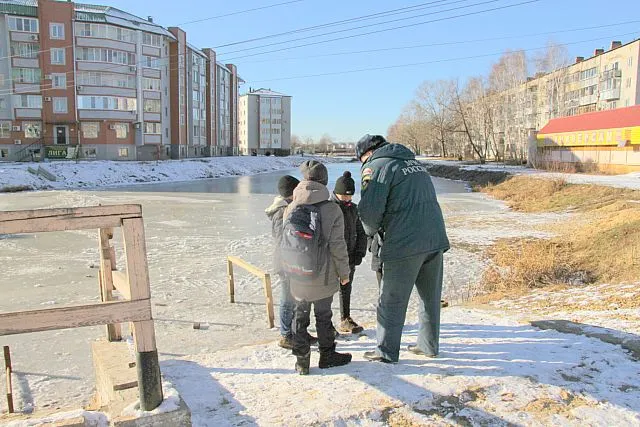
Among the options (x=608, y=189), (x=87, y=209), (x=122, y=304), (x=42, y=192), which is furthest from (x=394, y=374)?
(x=42, y=192)

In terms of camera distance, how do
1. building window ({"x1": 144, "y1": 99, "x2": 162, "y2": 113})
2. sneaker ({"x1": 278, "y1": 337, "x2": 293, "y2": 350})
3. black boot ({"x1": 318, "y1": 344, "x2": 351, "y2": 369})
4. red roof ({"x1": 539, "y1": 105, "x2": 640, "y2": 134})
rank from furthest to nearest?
1. building window ({"x1": 144, "y1": 99, "x2": 162, "y2": 113})
2. red roof ({"x1": 539, "y1": 105, "x2": 640, "y2": 134})
3. sneaker ({"x1": 278, "y1": 337, "x2": 293, "y2": 350})
4. black boot ({"x1": 318, "y1": 344, "x2": 351, "y2": 369})

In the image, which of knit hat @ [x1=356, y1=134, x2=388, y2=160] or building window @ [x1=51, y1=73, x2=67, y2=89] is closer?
knit hat @ [x1=356, y1=134, x2=388, y2=160]

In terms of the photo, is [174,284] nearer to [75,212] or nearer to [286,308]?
[286,308]

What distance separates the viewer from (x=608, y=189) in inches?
A: 799

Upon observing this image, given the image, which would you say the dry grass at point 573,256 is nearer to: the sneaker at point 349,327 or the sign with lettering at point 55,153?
the sneaker at point 349,327

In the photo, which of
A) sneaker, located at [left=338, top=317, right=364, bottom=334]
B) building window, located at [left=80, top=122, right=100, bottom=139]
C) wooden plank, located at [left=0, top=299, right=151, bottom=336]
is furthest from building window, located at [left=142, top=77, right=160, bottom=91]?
wooden plank, located at [left=0, top=299, right=151, bottom=336]

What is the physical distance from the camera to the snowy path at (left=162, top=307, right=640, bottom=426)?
308 cm

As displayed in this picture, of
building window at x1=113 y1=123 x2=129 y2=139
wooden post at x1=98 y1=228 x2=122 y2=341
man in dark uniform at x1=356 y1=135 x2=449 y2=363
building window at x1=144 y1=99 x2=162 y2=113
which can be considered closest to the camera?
man in dark uniform at x1=356 y1=135 x2=449 y2=363

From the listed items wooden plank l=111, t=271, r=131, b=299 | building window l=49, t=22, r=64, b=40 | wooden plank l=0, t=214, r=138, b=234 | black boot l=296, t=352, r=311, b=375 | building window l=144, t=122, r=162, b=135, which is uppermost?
building window l=49, t=22, r=64, b=40

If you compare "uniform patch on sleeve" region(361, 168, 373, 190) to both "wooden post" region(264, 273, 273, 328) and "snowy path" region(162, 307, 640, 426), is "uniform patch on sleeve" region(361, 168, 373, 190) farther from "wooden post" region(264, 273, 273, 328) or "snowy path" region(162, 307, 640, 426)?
"wooden post" region(264, 273, 273, 328)

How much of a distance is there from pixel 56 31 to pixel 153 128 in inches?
514

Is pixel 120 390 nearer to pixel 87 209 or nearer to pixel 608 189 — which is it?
pixel 87 209

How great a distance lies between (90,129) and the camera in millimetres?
51000

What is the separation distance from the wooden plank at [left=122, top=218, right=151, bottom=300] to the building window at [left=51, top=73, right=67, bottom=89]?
54216 mm
